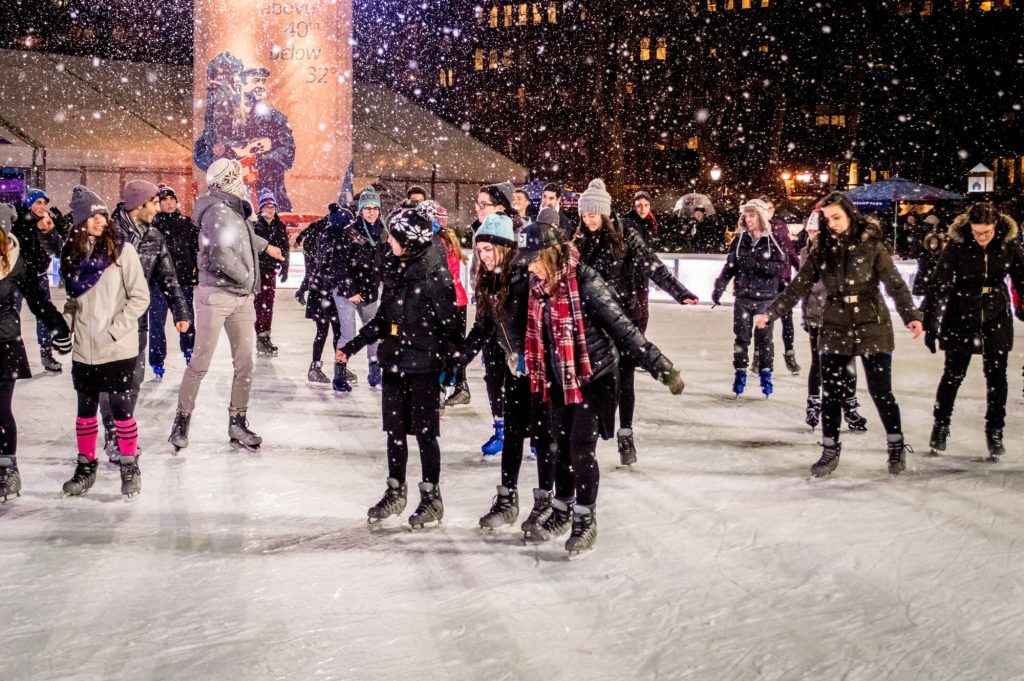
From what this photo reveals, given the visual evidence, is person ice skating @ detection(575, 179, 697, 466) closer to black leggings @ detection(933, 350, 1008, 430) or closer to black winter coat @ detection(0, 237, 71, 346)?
black leggings @ detection(933, 350, 1008, 430)

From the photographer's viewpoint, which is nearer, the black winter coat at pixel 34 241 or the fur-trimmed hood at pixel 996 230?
the fur-trimmed hood at pixel 996 230

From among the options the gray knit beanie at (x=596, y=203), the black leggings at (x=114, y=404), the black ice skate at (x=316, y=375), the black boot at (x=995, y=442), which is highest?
the gray knit beanie at (x=596, y=203)

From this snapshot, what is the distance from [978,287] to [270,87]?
1569 centimetres

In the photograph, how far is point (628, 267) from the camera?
5.45 metres

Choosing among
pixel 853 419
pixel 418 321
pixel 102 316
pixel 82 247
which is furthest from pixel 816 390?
pixel 82 247

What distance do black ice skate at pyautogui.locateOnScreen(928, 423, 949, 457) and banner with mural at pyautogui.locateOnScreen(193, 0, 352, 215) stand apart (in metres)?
14.8

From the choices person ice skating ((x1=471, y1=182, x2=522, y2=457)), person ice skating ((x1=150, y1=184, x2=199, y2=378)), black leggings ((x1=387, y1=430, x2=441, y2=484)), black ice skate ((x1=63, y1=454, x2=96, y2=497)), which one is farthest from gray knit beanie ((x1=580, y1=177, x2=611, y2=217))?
person ice skating ((x1=150, y1=184, x2=199, y2=378))

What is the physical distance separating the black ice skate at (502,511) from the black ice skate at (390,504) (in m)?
0.35

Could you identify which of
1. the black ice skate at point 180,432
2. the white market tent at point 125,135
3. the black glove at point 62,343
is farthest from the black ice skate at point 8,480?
the white market tent at point 125,135

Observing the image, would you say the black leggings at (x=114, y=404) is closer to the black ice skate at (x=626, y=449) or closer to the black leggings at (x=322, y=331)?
the black ice skate at (x=626, y=449)

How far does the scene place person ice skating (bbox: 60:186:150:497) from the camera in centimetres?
454

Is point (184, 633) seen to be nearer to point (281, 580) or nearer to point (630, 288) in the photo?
point (281, 580)

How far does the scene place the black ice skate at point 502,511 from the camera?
4.23 metres

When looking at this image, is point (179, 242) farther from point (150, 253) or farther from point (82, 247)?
point (82, 247)
